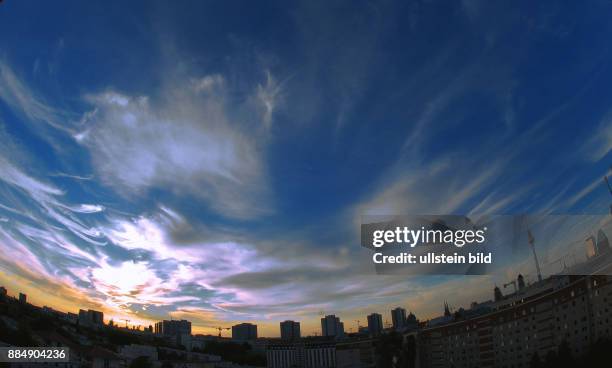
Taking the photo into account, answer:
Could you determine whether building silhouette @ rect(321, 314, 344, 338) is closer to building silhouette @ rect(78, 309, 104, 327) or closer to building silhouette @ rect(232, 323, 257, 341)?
building silhouette @ rect(78, 309, 104, 327)

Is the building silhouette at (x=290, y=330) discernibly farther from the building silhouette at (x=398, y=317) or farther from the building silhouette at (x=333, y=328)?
the building silhouette at (x=398, y=317)

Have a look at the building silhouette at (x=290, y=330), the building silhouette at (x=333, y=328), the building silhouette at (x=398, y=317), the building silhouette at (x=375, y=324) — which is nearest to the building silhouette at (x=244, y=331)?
the building silhouette at (x=290, y=330)

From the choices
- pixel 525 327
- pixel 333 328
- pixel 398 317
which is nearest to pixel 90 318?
pixel 333 328

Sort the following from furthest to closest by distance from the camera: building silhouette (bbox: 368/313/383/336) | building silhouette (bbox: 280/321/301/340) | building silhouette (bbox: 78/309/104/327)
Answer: building silhouette (bbox: 280/321/301/340) → building silhouette (bbox: 78/309/104/327) → building silhouette (bbox: 368/313/383/336)

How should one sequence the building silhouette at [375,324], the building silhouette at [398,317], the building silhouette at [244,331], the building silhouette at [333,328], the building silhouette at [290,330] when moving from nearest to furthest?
the building silhouette at [398,317], the building silhouette at [375,324], the building silhouette at [333,328], the building silhouette at [290,330], the building silhouette at [244,331]

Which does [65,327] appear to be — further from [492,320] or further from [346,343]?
[492,320]

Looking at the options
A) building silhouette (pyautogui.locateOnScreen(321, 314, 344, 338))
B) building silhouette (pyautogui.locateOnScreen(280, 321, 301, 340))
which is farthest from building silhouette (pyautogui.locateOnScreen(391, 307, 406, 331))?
building silhouette (pyautogui.locateOnScreen(280, 321, 301, 340))

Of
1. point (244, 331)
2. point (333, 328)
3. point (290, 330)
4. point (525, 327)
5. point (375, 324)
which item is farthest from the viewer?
point (244, 331)

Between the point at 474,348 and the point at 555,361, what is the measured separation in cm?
1358

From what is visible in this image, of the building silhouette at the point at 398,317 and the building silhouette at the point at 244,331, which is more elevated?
the building silhouette at the point at 398,317

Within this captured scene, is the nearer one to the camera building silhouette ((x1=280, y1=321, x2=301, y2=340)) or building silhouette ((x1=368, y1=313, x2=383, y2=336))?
building silhouette ((x1=368, y1=313, x2=383, y2=336))

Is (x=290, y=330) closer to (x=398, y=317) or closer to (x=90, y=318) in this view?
(x=90, y=318)

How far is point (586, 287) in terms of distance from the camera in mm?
38312

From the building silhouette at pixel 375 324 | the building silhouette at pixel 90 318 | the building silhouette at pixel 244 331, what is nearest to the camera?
the building silhouette at pixel 375 324
